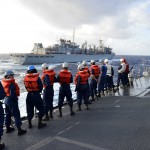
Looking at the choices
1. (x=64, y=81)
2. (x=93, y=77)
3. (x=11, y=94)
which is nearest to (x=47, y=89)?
(x=64, y=81)

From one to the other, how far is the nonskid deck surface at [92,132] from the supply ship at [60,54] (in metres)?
69.3

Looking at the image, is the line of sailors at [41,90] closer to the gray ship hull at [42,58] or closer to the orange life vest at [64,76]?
the orange life vest at [64,76]

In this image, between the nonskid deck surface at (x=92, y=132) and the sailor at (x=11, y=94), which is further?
the sailor at (x=11, y=94)

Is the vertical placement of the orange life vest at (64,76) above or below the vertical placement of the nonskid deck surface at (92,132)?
above

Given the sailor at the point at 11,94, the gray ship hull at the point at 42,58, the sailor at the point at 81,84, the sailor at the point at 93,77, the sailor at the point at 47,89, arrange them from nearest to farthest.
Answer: the sailor at the point at 11,94
the sailor at the point at 47,89
the sailor at the point at 81,84
the sailor at the point at 93,77
the gray ship hull at the point at 42,58

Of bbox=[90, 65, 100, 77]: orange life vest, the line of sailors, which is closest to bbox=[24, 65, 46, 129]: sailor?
the line of sailors

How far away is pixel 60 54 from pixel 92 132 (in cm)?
8222

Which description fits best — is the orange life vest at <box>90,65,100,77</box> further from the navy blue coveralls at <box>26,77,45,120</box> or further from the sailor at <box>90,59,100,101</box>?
the navy blue coveralls at <box>26,77,45,120</box>

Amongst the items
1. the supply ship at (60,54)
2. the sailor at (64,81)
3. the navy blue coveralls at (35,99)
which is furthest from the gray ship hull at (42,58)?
the navy blue coveralls at (35,99)

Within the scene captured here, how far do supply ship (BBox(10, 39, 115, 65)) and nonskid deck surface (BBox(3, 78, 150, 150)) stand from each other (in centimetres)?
6931

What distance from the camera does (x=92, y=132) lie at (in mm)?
6926

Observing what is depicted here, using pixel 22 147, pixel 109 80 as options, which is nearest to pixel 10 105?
pixel 22 147

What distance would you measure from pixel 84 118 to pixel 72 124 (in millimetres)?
874

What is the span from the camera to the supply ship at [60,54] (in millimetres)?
77438
